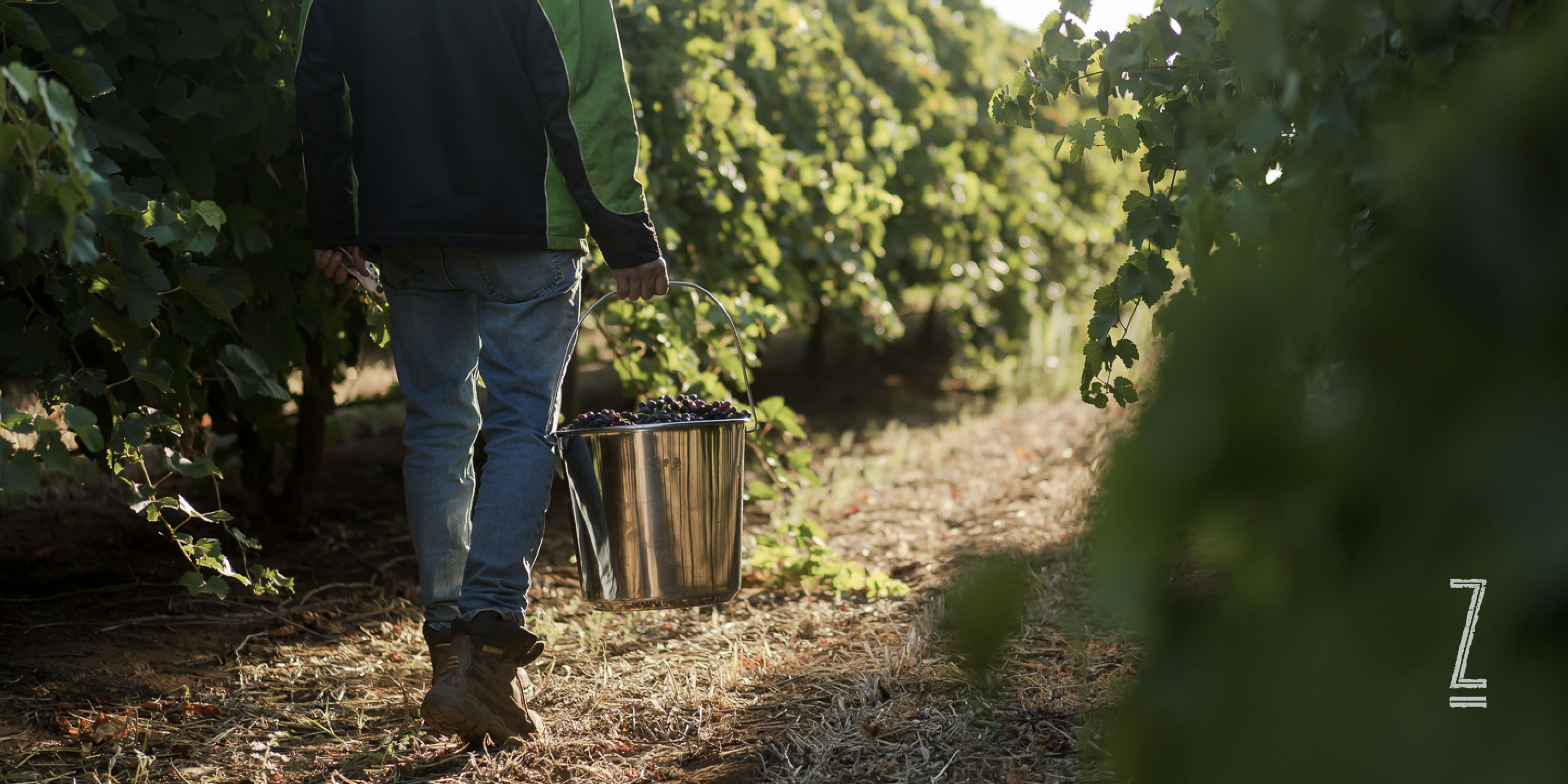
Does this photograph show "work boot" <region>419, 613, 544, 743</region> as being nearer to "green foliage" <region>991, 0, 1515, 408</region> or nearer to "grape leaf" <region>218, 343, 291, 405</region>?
"grape leaf" <region>218, 343, 291, 405</region>

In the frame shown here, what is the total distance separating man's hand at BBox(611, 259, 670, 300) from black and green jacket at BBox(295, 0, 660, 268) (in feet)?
0.08

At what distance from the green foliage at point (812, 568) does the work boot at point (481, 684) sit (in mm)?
1185

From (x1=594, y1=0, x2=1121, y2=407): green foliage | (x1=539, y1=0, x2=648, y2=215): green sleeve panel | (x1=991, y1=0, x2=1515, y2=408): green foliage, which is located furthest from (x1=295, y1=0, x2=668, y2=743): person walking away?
(x1=594, y1=0, x2=1121, y2=407): green foliage

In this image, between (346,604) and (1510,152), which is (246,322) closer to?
(346,604)

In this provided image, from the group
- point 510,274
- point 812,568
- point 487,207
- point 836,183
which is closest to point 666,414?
point 510,274

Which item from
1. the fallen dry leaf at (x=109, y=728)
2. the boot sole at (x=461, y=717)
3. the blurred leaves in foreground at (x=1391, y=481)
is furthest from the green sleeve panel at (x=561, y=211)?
the blurred leaves in foreground at (x=1391, y=481)

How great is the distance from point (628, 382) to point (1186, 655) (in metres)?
2.88

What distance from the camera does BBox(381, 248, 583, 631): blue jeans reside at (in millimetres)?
1981

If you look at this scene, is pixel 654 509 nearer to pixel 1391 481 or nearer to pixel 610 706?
pixel 610 706

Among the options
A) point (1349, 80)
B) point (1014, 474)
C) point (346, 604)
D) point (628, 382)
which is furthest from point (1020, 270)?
point (1349, 80)

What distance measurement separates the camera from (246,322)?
2.60 metres

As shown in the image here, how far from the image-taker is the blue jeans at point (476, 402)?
6.50 ft

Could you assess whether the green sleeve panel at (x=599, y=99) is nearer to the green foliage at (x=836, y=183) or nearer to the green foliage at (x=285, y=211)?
the green foliage at (x=285, y=211)

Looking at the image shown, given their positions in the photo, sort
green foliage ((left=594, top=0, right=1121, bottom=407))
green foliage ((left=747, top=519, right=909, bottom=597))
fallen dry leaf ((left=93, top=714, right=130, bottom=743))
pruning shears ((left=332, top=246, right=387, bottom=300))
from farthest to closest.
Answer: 1. green foliage ((left=594, top=0, right=1121, bottom=407))
2. green foliage ((left=747, top=519, right=909, bottom=597))
3. pruning shears ((left=332, top=246, right=387, bottom=300))
4. fallen dry leaf ((left=93, top=714, right=130, bottom=743))
